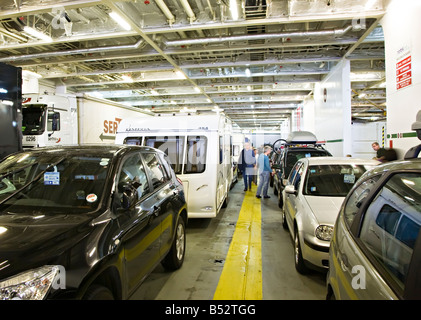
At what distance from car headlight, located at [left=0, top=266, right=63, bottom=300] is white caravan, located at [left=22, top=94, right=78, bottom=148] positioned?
9.36 metres

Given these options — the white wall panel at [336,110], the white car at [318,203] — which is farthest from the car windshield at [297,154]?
the white car at [318,203]

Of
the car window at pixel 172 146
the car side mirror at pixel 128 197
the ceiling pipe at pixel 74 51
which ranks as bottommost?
the car side mirror at pixel 128 197

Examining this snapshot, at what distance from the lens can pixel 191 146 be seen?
5836mm

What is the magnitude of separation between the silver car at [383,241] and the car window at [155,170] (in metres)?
2.14

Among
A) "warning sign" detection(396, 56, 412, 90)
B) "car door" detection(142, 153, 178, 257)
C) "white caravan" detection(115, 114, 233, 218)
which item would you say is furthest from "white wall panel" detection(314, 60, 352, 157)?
"car door" detection(142, 153, 178, 257)

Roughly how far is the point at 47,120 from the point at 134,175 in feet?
27.7

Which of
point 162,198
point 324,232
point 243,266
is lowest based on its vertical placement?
point 243,266

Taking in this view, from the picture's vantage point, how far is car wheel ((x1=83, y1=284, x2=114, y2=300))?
5.58ft

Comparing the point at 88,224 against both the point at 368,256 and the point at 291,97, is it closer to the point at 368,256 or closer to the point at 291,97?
the point at 368,256

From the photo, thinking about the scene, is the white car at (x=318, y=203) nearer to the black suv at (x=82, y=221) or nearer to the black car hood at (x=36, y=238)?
the black suv at (x=82, y=221)

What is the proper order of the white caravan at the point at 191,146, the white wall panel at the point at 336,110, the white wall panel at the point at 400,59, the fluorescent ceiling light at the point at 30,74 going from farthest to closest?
the fluorescent ceiling light at the point at 30,74 < the white wall panel at the point at 336,110 < the white caravan at the point at 191,146 < the white wall panel at the point at 400,59

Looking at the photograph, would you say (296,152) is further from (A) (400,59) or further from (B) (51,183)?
(B) (51,183)

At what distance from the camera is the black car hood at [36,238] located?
1.54 metres

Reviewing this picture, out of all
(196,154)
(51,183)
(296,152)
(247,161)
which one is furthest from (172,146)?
(247,161)
